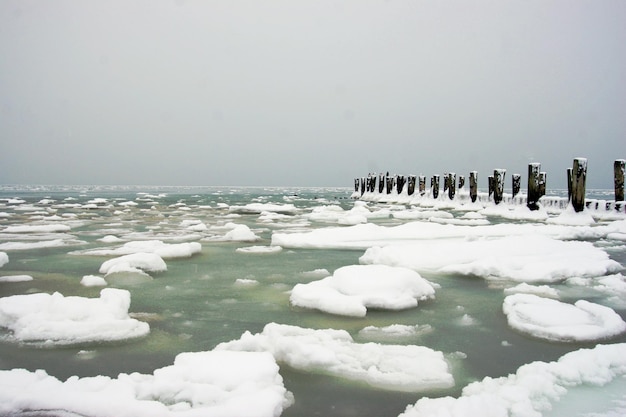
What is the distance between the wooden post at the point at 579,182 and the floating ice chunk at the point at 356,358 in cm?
1284

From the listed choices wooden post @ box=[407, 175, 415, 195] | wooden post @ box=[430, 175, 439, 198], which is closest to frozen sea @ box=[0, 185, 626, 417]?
wooden post @ box=[430, 175, 439, 198]

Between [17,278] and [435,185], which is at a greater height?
[435,185]

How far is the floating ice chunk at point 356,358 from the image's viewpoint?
234 cm

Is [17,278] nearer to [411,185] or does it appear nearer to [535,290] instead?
[535,290]

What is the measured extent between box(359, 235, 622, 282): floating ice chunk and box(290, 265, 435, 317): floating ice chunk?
57.7 inches

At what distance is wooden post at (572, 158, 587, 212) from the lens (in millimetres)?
13172

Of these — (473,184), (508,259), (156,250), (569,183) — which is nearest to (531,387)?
(508,259)

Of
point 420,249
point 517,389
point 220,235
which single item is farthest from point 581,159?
point 517,389

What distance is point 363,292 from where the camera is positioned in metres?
3.92

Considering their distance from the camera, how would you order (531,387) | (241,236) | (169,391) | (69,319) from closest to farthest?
1. (169,391)
2. (531,387)
3. (69,319)
4. (241,236)

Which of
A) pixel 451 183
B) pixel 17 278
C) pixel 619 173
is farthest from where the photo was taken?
pixel 451 183

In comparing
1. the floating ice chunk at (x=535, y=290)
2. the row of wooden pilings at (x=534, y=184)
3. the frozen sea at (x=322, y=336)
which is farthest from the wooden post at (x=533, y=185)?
the floating ice chunk at (x=535, y=290)

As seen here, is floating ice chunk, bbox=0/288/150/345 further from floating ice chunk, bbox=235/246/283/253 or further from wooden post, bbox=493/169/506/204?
wooden post, bbox=493/169/506/204

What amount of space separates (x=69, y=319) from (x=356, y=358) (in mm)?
2142
